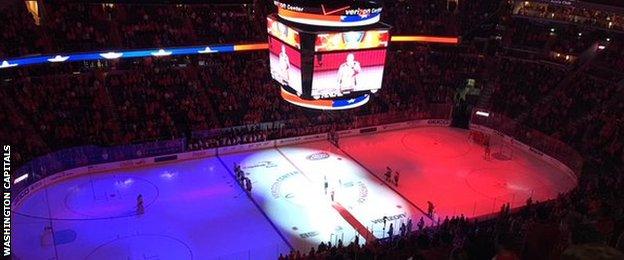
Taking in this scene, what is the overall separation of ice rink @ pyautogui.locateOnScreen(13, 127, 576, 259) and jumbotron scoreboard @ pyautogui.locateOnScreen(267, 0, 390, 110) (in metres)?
4.00

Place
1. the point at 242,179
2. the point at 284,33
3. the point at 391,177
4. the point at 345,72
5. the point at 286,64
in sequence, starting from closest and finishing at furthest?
the point at 284,33, the point at 345,72, the point at 286,64, the point at 242,179, the point at 391,177

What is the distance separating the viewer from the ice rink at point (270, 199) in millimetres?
19469

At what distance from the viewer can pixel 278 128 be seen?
29.6 m

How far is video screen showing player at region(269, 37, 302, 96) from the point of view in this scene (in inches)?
904

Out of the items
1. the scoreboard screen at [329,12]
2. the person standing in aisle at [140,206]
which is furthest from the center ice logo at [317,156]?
the person standing in aisle at [140,206]

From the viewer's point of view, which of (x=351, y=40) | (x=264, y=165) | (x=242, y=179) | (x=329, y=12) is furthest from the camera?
(x=264, y=165)

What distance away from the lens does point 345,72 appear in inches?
922

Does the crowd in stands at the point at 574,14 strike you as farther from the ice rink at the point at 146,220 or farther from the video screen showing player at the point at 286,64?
the ice rink at the point at 146,220

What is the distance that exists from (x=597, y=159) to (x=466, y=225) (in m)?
11.3

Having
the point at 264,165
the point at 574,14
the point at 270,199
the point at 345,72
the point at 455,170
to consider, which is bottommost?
the point at 270,199

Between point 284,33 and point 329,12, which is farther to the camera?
point 284,33

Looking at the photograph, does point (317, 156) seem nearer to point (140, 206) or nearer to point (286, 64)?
point (286, 64)

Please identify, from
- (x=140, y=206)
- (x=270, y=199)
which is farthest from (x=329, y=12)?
(x=140, y=206)

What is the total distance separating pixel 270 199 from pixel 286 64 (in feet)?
19.8
